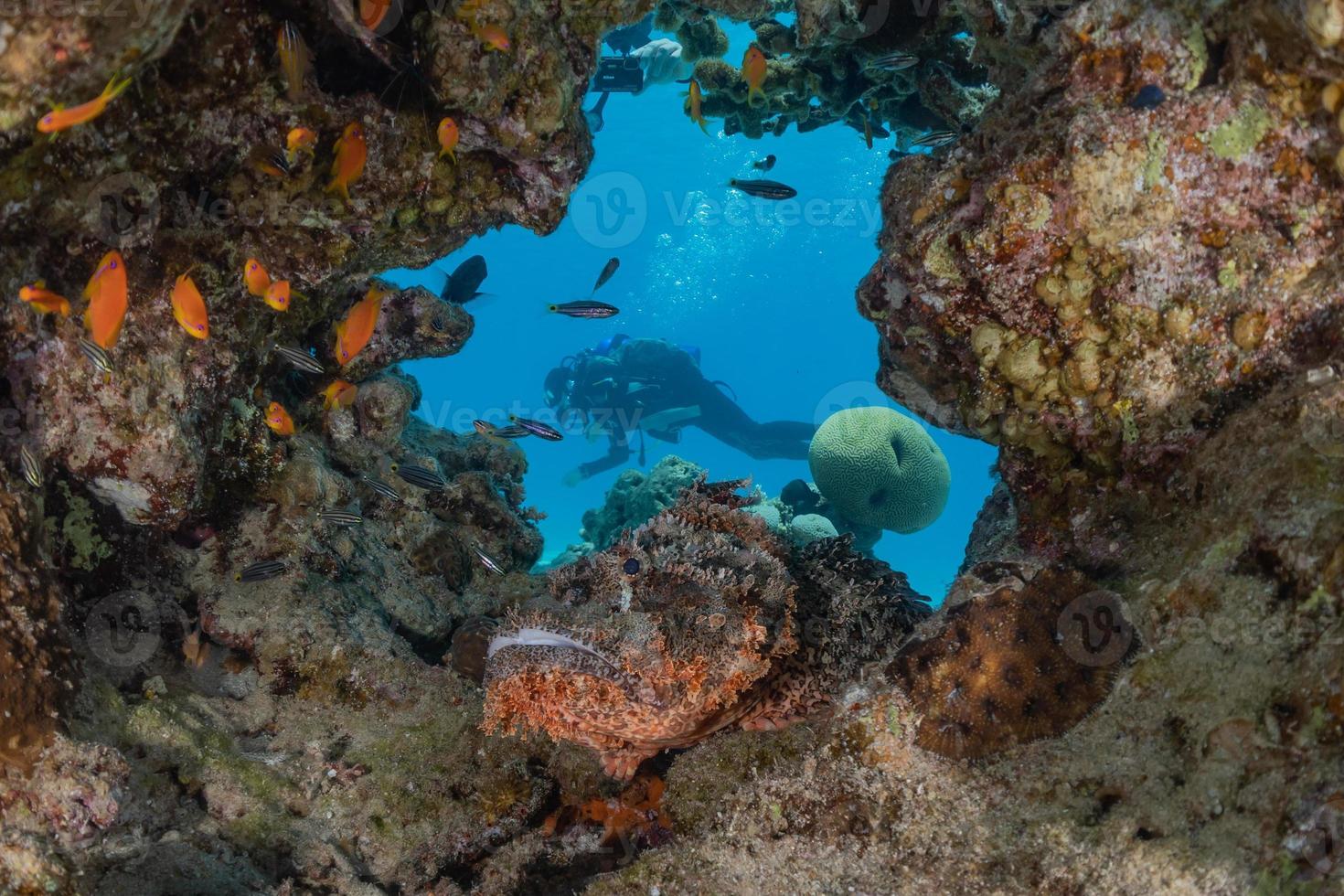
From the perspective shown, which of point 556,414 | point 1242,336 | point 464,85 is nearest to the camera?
point 1242,336

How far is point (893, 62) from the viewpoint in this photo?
6.11 meters

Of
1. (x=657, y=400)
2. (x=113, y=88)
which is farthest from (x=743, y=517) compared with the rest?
(x=657, y=400)

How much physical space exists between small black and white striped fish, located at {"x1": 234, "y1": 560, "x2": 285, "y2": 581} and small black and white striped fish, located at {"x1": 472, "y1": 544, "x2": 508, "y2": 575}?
1.55m

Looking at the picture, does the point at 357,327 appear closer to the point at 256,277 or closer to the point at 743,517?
the point at 256,277

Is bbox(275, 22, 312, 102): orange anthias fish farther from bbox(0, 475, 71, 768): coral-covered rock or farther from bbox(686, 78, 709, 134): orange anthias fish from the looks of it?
bbox(686, 78, 709, 134): orange anthias fish

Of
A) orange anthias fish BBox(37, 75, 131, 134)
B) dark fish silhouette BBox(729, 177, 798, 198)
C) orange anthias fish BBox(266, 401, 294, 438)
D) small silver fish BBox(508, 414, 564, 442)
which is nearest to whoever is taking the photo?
orange anthias fish BBox(37, 75, 131, 134)

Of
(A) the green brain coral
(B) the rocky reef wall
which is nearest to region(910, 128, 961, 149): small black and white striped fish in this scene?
(B) the rocky reef wall

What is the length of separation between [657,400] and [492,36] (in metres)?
16.3

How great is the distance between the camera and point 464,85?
367cm

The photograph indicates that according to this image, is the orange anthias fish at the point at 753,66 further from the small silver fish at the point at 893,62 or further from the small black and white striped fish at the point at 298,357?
the small black and white striped fish at the point at 298,357

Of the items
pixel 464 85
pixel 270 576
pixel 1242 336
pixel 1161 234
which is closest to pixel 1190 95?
pixel 1161 234

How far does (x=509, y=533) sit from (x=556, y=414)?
14.0m

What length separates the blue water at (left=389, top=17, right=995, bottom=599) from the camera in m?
63.9

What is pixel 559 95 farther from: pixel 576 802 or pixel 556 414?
pixel 556 414
